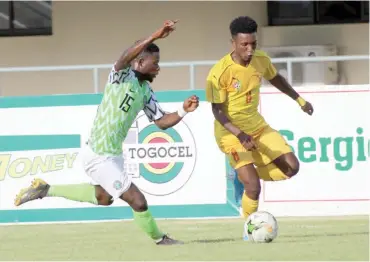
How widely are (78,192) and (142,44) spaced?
1901 mm

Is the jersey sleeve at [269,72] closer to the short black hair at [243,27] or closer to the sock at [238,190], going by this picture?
the short black hair at [243,27]

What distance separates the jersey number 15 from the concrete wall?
949 cm

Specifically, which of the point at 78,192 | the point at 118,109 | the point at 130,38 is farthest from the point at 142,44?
the point at 130,38

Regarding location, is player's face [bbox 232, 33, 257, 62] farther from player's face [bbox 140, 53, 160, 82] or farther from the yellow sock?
the yellow sock

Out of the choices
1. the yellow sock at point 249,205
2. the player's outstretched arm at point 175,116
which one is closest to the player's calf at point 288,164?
the yellow sock at point 249,205

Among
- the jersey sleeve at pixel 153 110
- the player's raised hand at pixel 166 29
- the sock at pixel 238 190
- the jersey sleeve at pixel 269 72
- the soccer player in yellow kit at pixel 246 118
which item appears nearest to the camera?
the player's raised hand at pixel 166 29

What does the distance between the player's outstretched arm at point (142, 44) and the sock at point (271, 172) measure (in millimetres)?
1840

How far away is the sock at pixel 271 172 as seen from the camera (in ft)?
43.0

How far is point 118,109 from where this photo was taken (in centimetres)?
1248

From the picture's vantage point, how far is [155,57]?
40.8 feet

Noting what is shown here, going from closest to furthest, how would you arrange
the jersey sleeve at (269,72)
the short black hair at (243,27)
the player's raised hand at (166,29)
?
the player's raised hand at (166,29)
the short black hair at (243,27)
the jersey sleeve at (269,72)

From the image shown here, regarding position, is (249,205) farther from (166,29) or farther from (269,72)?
(166,29)

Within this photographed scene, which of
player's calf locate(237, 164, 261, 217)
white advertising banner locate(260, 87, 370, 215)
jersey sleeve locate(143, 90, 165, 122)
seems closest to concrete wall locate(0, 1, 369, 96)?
white advertising banner locate(260, 87, 370, 215)

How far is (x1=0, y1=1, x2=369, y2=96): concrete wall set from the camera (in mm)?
22062
